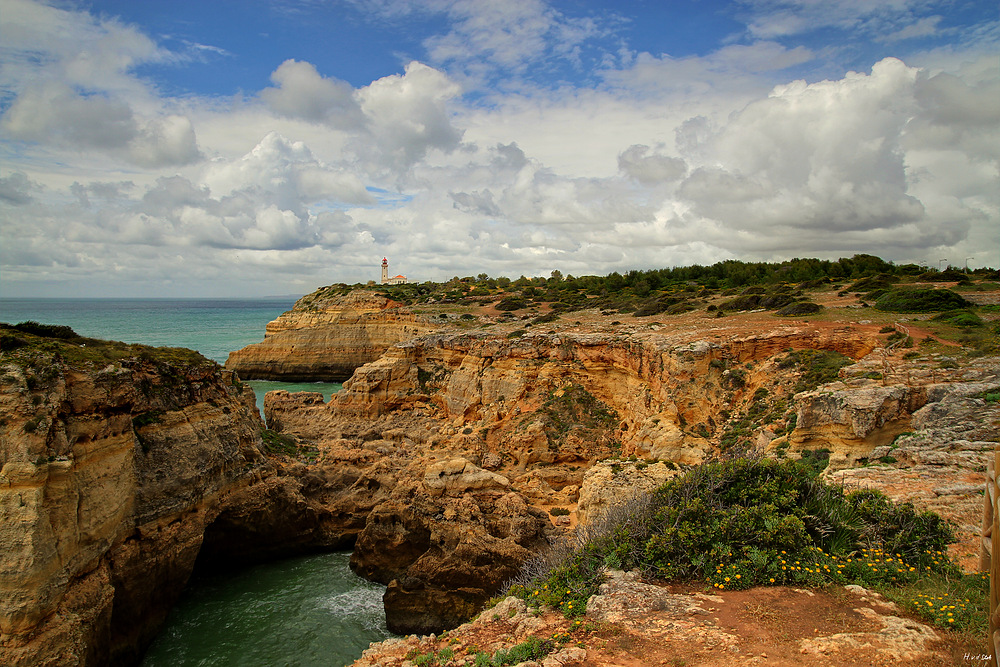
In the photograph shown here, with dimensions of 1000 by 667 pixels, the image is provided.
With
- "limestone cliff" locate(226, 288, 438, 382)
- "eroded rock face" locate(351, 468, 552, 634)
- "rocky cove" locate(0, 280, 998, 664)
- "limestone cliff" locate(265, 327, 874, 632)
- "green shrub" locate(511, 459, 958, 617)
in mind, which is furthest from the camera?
"limestone cliff" locate(226, 288, 438, 382)

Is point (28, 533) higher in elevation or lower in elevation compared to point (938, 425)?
lower

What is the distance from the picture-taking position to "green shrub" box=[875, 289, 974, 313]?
795 inches

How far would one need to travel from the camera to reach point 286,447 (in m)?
19.9

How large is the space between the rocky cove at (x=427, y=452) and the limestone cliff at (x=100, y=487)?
0.04 meters

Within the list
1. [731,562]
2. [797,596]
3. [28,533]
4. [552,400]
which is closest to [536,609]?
[731,562]

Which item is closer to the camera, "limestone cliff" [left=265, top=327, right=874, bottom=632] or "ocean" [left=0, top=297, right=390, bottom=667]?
"ocean" [left=0, top=297, right=390, bottom=667]

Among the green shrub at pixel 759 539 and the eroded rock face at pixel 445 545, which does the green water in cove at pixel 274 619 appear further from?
the green shrub at pixel 759 539

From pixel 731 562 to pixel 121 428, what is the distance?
12.4 metres

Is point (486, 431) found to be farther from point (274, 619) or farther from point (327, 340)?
point (327, 340)

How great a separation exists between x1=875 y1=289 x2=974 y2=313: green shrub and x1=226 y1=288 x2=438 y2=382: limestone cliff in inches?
1282

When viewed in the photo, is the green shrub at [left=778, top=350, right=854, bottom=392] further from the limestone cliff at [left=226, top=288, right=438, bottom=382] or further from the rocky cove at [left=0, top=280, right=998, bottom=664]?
the limestone cliff at [left=226, top=288, right=438, bottom=382]

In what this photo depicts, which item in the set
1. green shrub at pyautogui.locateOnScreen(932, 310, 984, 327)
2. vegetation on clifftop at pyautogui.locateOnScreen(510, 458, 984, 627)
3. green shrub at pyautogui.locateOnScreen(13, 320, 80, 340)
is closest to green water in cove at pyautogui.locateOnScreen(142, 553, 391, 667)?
vegetation on clifftop at pyautogui.locateOnScreen(510, 458, 984, 627)

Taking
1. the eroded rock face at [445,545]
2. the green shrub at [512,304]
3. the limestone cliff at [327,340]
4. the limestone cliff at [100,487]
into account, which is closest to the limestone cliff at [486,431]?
the eroded rock face at [445,545]

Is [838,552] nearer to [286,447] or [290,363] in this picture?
[286,447]
